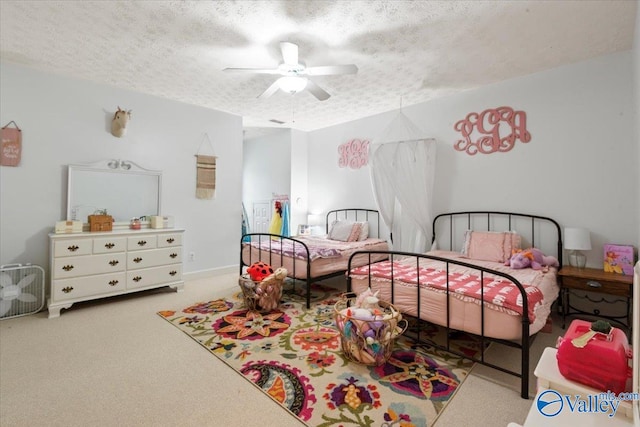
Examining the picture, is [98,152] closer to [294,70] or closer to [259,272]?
[259,272]

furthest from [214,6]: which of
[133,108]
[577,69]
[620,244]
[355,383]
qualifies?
[620,244]

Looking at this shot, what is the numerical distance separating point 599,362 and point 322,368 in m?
1.65

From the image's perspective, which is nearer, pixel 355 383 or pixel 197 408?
pixel 197 408

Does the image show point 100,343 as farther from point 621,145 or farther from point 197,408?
point 621,145

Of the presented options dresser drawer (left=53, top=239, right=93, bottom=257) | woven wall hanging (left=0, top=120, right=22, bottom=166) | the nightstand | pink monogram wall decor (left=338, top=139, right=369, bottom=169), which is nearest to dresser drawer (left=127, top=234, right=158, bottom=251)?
dresser drawer (left=53, top=239, right=93, bottom=257)

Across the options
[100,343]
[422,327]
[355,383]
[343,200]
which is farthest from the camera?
[343,200]

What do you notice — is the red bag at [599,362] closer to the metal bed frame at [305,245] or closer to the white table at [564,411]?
the white table at [564,411]

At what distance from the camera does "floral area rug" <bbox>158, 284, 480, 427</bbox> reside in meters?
1.84

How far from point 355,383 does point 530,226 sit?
296 centimetres

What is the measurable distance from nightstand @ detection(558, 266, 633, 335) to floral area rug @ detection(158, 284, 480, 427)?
1.27 meters

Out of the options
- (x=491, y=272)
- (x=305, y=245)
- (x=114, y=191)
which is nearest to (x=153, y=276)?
(x=114, y=191)

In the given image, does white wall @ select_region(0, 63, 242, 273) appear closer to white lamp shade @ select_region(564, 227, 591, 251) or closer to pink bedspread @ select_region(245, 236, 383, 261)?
pink bedspread @ select_region(245, 236, 383, 261)

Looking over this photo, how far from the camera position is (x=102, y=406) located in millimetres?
1873

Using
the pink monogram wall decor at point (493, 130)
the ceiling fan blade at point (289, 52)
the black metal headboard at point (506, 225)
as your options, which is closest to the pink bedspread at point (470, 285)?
the black metal headboard at point (506, 225)
